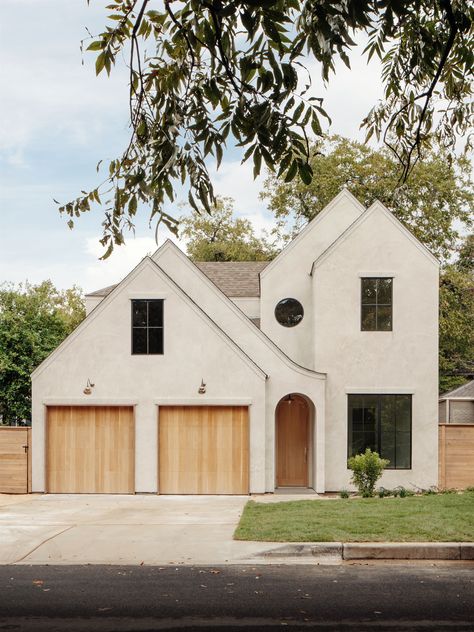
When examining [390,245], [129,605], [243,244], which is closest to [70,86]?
[129,605]

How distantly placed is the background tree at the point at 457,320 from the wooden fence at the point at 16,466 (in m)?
20.7

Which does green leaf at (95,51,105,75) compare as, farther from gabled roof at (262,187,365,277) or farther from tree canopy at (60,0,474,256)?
gabled roof at (262,187,365,277)

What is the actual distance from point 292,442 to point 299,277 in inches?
178

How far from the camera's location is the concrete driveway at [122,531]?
1088cm

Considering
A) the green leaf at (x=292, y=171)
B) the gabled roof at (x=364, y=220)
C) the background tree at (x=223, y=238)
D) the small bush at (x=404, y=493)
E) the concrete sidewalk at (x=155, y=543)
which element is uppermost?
the background tree at (x=223, y=238)

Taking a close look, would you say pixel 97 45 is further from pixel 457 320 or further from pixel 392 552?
pixel 457 320

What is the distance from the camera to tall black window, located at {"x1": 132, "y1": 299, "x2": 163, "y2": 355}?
1947 cm

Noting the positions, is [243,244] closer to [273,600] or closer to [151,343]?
[151,343]

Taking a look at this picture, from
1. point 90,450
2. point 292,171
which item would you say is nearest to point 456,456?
point 90,450

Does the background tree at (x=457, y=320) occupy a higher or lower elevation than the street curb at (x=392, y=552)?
higher

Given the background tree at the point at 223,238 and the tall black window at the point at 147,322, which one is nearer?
the tall black window at the point at 147,322

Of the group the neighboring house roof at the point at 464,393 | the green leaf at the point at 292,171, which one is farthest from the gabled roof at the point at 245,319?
the neighboring house roof at the point at 464,393

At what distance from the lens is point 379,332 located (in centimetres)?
1998

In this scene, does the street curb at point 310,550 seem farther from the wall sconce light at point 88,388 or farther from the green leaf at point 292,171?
the wall sconce light at point 88,388
